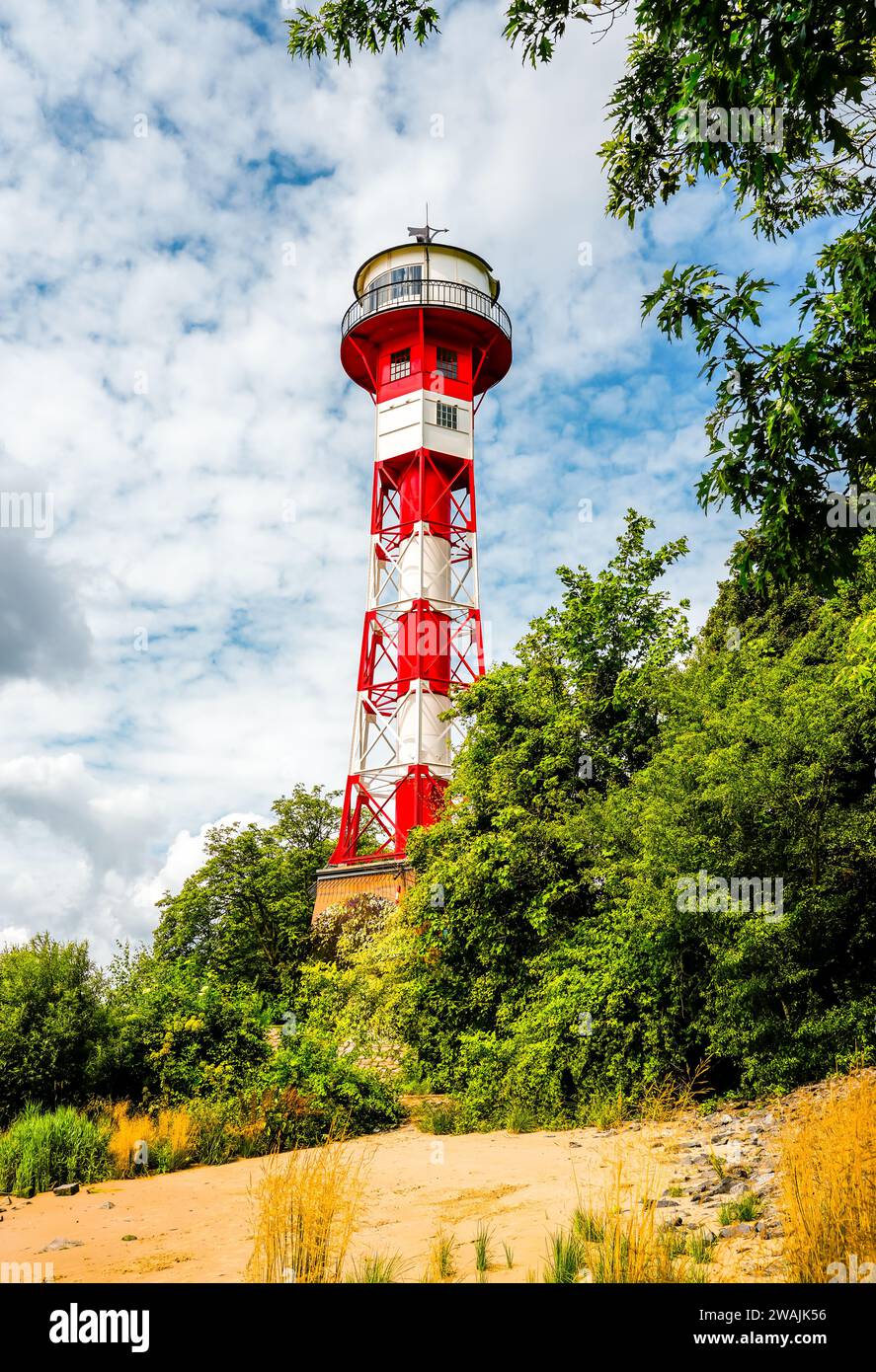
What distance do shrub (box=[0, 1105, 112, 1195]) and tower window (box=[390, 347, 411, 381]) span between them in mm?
29393

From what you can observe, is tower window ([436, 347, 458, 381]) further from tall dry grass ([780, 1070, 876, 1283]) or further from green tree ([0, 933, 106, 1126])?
tall dry grass ([780, 1070, 876, 1283])

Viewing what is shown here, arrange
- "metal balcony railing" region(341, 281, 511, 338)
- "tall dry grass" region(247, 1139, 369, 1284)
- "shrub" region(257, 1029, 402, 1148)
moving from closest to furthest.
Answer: "tall dry grass" region(247, 1139, 369, 1284) → "shrub" region(257, 1029, 402, 1148) → "metal balcony railing" region(341, 281, 511, 338)

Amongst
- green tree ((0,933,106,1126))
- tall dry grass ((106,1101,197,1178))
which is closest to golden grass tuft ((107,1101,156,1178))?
tall dry grass ((106,1101,197,1178))

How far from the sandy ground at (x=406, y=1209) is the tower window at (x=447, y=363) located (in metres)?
29.3

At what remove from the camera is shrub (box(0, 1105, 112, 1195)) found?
1264 cm

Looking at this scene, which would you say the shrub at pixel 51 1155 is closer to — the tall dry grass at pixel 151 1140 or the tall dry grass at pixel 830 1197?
the tall dry grass at pixel 151 1140

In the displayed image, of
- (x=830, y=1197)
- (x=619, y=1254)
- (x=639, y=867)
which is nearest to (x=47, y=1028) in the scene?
(x=639, y=867)

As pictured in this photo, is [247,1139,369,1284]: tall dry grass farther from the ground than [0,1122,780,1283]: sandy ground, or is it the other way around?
[247,1139,369,1284]: tall dry grass

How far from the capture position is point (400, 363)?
121ft

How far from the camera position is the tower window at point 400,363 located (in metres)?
36.4

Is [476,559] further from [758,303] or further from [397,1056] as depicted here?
[758,303]

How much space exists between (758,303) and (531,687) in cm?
1355

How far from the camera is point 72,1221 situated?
10.3 metres

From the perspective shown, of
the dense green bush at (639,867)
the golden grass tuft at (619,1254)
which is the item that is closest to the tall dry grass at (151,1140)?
the dense green bush at (639,867)
